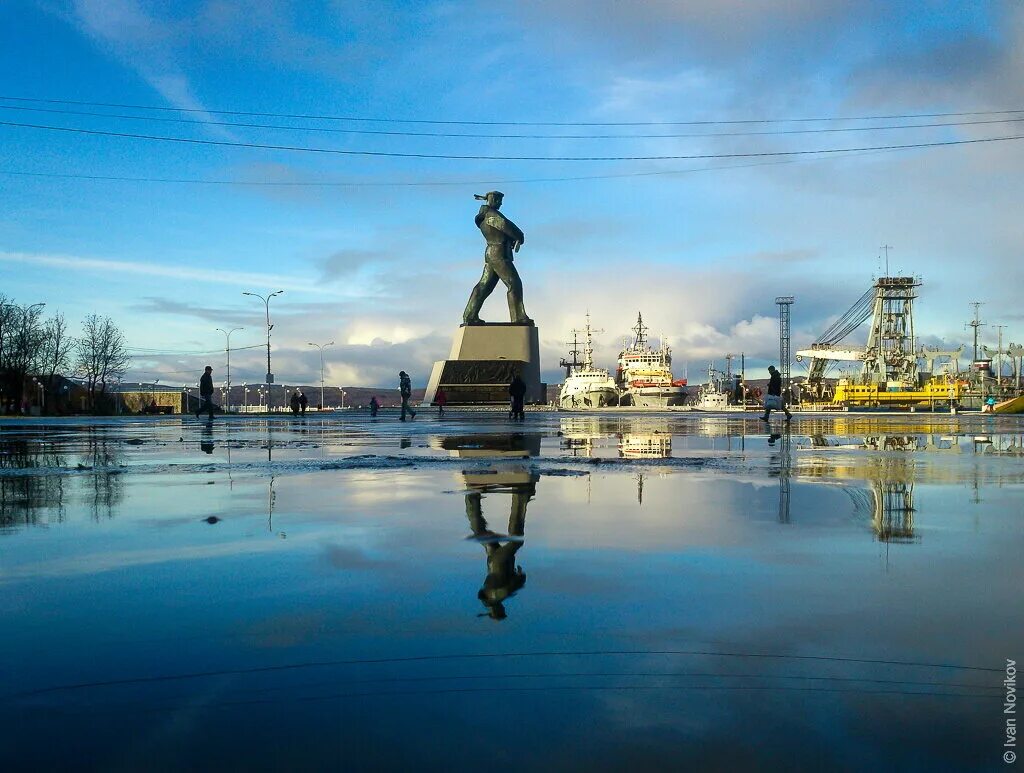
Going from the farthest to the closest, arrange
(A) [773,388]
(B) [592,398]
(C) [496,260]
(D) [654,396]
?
(D) [654,396] < (B) [592,398] < (C) [496,260] < (A) [773,388]

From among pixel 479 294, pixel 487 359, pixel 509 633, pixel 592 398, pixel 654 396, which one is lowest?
pixel 509 633

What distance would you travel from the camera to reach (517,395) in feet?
99.6

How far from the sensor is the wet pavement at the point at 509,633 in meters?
2.35

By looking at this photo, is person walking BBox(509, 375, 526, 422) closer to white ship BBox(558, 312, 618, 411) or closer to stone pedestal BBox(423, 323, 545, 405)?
stone pedestal BBox(423, 323, 545, 405)

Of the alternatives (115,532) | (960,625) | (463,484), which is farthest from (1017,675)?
(463,484)

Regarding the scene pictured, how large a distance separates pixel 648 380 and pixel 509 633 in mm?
90675

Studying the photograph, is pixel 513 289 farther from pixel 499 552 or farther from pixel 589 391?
pixel 499 552

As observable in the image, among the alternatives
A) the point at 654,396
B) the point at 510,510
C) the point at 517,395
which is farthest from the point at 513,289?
the point at 510,510

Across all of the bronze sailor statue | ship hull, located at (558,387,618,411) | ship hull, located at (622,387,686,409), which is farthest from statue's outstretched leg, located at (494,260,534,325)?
ship hull, located at (622,387,686,409)

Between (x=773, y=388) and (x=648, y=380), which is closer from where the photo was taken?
(x=773, y=388)

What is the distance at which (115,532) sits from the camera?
5.72 meters

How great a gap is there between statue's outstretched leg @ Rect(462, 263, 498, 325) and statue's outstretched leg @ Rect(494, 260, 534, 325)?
2.18 ft

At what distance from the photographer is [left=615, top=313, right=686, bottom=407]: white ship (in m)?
90.2

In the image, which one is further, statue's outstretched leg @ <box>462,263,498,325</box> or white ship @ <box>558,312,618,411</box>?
white ship @ <box>558,312,618,411</box>
